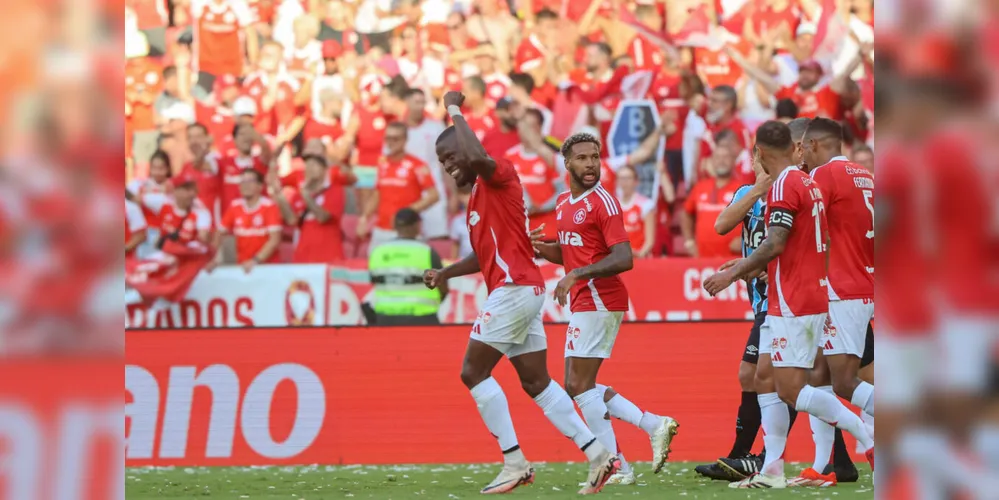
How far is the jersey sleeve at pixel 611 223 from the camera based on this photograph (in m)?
8.27

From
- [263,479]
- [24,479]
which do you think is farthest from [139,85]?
[24,479]

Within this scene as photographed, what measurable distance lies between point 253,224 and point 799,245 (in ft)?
26.7

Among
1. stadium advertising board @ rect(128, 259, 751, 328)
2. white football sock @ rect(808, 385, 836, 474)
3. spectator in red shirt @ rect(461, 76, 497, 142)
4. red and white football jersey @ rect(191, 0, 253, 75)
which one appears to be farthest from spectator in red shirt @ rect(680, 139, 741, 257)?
red and white football jersey @ rect(191, 0, 253, 75)

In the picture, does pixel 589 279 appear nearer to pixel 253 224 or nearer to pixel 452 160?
pixel 452 160

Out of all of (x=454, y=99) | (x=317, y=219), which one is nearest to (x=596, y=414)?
(x=454, y=99)

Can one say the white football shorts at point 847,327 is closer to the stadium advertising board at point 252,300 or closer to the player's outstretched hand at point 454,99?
the player's outstretched hand at point 454,99

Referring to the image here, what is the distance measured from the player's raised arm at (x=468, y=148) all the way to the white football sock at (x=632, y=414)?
1.85 metres

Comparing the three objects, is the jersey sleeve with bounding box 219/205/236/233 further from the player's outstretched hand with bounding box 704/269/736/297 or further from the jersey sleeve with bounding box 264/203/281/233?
the player's outstretched hand with bounding box 704/269/736/297

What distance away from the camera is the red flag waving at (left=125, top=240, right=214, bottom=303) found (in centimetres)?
1401

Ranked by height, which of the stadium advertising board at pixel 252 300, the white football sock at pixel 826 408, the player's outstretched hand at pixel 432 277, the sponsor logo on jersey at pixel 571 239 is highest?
the sponsor logo on jersey at pixel 571 239

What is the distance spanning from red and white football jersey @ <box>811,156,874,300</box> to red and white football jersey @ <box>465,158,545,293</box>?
193cm

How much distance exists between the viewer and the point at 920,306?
6.27 feet

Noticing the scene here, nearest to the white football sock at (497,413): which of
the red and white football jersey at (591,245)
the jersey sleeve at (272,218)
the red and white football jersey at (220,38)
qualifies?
the red and white football jersey at (591,245)

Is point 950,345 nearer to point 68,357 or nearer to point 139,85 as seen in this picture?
point 68,357
